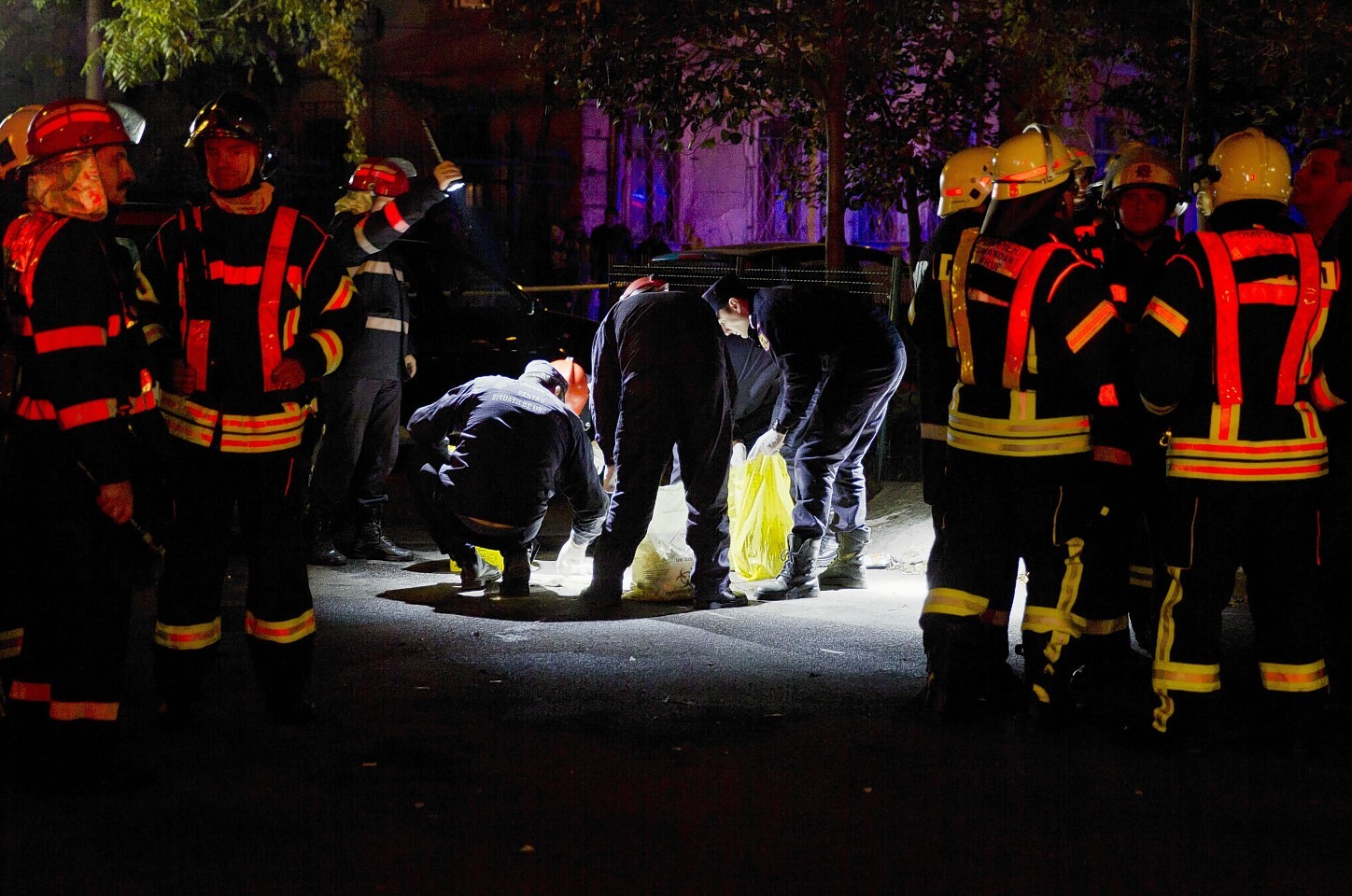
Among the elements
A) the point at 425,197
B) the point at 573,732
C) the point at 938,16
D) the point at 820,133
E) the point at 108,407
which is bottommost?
the point at 573,732

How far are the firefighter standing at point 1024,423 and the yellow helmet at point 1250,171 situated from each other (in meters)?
0.52

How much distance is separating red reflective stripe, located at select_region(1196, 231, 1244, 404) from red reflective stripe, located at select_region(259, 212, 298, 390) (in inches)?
123

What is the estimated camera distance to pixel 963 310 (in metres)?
5.56

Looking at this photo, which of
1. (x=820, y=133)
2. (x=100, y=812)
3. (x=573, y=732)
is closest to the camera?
(x=100, y=812)

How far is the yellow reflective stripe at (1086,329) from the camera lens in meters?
5.27

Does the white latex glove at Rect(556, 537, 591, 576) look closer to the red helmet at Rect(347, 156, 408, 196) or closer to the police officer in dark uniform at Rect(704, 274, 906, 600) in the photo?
the police officer in dark uniform at Rect(704, 274, 906, 600)

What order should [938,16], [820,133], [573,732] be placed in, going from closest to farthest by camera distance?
[573,732] → [938,16] → [820,133]

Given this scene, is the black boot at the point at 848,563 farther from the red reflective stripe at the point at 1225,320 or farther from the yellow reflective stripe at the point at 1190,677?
the red reflective stripe at the point at 1225,320

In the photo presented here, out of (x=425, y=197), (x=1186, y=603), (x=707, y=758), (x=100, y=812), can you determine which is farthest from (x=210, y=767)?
(x=425, y=197)

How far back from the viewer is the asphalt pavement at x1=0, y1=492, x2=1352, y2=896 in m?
4.13

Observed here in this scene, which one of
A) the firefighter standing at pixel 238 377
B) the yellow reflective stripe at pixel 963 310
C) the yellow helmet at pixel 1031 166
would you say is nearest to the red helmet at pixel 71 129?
the firefighter standing at pixel 238 377

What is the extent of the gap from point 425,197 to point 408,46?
17.8m

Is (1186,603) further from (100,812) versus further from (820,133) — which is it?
(820,133)

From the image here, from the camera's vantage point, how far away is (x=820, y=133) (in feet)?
43.7
